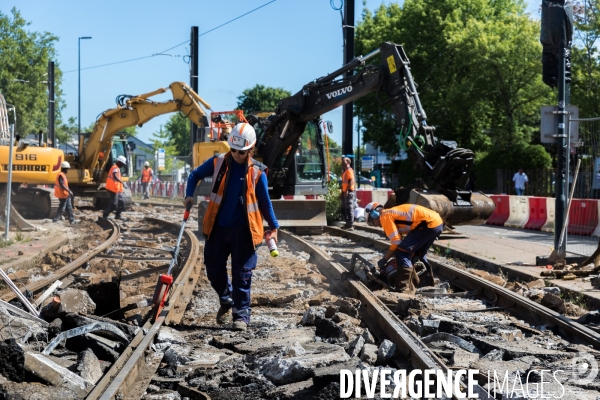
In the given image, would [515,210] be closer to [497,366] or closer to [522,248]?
[522,248]

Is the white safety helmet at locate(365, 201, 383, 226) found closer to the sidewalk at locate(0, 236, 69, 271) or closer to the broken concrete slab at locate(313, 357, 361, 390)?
the broken concrete slab at locate(313, 357, 361, 390)

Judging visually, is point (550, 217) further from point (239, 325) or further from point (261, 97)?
point (261, 97)

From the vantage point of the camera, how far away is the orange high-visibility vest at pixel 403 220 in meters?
9.60

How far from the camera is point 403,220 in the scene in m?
9.68

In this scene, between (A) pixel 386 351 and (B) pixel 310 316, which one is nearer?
(A) pixel 386 351

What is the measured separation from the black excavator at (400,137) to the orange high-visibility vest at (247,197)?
6.31m

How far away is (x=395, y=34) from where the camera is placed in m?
49.7

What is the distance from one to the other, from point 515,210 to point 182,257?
12.7 m

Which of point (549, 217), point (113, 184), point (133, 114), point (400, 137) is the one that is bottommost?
point (549, 217)

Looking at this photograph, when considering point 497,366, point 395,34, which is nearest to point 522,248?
point 497,366

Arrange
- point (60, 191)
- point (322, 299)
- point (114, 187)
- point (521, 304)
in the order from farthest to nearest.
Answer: point (114, 187) < point (60, 191) < point (322, 299) < point (521, 304)

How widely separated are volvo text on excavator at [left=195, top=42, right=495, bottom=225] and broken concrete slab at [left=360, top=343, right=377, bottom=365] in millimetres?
7486

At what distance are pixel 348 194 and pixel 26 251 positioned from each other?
8838 mm

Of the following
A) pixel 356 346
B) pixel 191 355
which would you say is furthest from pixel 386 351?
pixel 191 355
